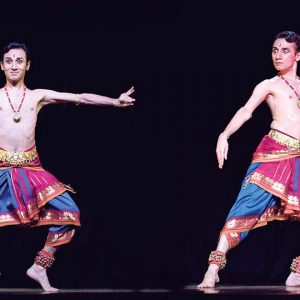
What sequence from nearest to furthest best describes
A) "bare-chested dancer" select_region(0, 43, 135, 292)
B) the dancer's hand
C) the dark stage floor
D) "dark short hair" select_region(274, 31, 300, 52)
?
the dark stage floor → the dancer's hand → "bare-chested dancer" select_region(0, 43, 135, 292) → "dark short hair" select_region(274, 31, 300, 52)

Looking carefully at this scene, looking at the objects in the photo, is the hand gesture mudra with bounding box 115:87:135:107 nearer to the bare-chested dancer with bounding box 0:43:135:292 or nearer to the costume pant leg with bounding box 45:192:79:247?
the bare-chested dancer with bounding box 0:43:135:292

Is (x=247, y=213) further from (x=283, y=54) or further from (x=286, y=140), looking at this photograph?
(x=283, y=54)

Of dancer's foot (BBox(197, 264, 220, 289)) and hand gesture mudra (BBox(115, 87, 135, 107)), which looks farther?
hand gesture mudra (BBox(115, 87, 135, 107))

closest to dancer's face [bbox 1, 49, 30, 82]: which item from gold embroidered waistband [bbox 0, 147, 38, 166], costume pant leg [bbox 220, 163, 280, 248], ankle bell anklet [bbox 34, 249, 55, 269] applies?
gold embroidered waistband [bbox 0, 147, 38, 166]

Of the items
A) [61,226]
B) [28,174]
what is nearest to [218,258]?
[61,226]

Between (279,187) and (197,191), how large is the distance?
105 centimetres

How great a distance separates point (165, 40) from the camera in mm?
5961

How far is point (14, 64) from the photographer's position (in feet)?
17.1

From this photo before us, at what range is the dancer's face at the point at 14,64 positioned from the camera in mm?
5215

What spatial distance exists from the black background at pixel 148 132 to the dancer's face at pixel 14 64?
748 millimetres

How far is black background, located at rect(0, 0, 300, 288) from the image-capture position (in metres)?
5.93

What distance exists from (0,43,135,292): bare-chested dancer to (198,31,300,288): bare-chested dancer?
713mm

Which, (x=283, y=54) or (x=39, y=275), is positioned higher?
(x=283, y=54)

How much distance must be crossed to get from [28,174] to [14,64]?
1.93 feet
